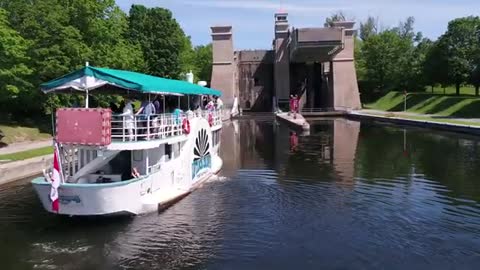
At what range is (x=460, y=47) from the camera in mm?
71750

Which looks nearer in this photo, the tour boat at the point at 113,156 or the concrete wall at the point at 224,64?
the tour boat at the point at 113,156

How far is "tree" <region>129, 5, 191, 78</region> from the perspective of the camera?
80.4 meters

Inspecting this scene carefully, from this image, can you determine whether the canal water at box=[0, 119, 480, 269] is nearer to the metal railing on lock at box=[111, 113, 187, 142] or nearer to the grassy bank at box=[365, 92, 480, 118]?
the metal railing on lock at box=[111, 113, 187, 142]

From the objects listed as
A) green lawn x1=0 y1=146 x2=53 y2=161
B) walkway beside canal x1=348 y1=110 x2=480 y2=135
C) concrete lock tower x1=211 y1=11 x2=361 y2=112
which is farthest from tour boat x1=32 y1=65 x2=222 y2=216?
concrete lock tower x1=211 y1=11 x2=361 y2=112

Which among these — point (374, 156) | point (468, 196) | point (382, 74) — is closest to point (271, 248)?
point (468, 196)

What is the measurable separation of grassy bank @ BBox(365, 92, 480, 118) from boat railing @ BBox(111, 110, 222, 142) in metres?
46.0

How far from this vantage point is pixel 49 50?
35.1 metres

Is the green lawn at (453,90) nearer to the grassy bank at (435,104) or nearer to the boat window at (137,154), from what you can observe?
the grassy bank at (435,104)

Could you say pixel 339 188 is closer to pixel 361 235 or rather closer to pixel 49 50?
pixel 361 235

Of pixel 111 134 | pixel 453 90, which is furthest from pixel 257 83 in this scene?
pixel 111 134

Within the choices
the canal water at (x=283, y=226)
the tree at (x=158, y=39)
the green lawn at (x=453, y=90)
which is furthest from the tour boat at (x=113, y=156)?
the green lawn at (x=453, y=90)

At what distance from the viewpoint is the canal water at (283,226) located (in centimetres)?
1239

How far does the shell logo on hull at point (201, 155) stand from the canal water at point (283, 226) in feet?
2.68

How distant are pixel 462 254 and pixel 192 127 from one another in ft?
35.6
